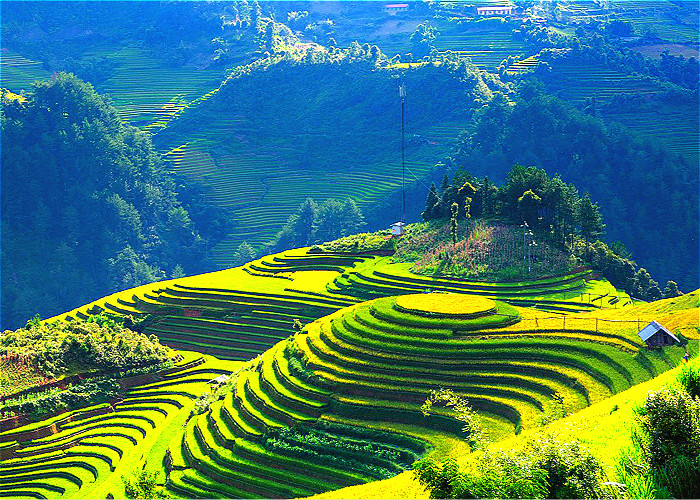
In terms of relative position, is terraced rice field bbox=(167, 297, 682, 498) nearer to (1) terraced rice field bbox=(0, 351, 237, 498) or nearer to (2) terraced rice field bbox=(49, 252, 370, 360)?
(1) terraced rice field bbox=(0, 351, 237, 498)

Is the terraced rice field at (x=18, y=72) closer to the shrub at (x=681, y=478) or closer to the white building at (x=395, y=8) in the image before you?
the white building at (x=395, y=8)

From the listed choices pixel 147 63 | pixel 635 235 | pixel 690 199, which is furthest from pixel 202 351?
pixel 147 63

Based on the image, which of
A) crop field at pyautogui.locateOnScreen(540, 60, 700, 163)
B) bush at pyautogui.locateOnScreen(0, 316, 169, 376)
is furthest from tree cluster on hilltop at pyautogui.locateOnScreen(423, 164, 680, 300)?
crop field at pyautogui.locateOnScreen(540, 60, 700, 163)

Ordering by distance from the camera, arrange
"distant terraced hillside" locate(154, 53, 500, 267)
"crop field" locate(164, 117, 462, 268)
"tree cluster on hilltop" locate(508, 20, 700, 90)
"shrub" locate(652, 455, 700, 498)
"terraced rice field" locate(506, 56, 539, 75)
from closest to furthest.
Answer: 1. "shrub" locate(652, 455, 700, 498)
2. "crop field" locate(164, 117, 462, 268)
3. "tree cluster on hilltop" locate(508, 20, 700, 90)
4. "distant terraced hillside" locate(154, 53, 500, 267)
5. "terraced rice field" locate(506, 56, 539, 75)

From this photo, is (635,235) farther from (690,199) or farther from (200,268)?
(200,268)

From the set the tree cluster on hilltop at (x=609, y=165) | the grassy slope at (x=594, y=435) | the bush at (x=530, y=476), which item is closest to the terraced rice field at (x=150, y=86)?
the tree cluster on hilltop at (x=609, y=165)

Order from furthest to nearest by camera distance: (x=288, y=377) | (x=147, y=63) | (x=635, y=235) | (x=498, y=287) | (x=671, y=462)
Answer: (x=147, y=63) → (x=635, y=235) → (x=498, y=287) → (x=288, y=377) → (x=671, y=462)
